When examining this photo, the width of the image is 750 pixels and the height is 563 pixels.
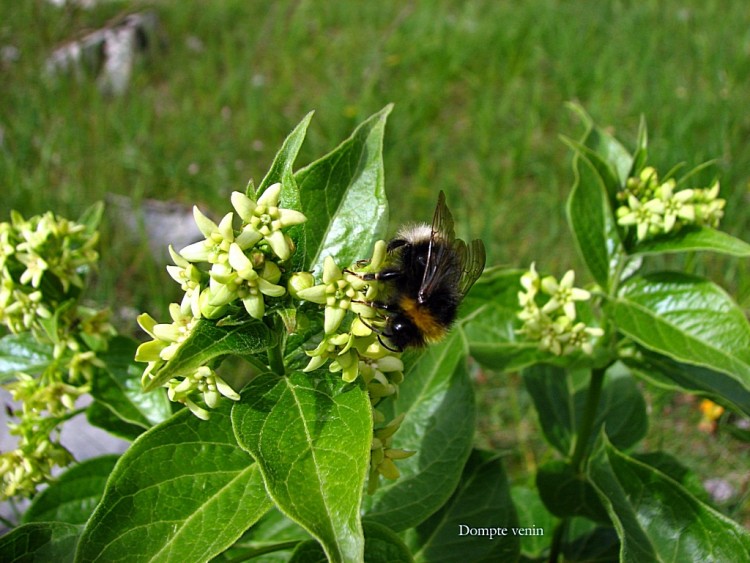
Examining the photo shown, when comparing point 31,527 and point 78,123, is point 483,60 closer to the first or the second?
point 78,123

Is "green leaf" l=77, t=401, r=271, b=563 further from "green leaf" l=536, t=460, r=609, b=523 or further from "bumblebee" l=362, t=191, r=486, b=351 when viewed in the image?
"green leaf" l=536, t=460, r=609, b=523

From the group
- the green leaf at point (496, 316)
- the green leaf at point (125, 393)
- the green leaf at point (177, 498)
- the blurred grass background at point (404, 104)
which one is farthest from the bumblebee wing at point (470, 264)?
the blurred grass background at point (404, 104)

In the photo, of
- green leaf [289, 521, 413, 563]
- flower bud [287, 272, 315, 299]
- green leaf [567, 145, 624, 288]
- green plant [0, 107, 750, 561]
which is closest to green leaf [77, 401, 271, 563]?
green plant [0, 107, 750, 561]

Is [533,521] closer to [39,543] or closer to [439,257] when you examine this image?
[439,257]

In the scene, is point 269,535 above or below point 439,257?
below

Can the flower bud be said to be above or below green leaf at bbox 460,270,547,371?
above

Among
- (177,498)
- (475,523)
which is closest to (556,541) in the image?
(475,523)

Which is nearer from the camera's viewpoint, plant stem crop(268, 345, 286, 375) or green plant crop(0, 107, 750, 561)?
green plant crop(0, 107, 750, 561)

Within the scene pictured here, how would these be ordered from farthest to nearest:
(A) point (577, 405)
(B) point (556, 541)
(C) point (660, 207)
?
(A) point (577, 405), (B) point (556, 541), (C) point (660, 207)
